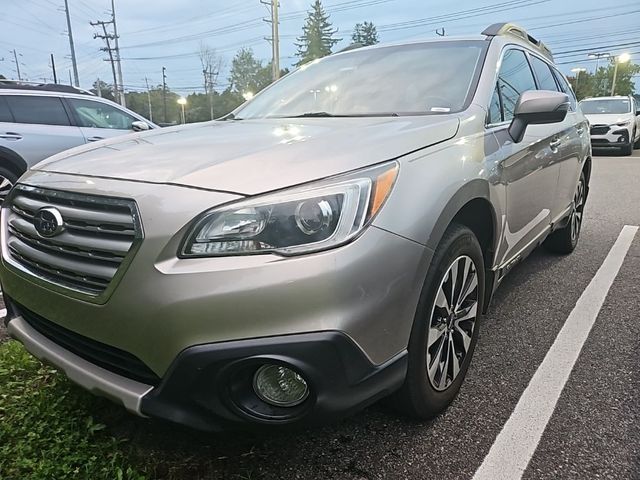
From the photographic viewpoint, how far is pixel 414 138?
1841 mm

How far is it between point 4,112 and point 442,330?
6249 millimetres

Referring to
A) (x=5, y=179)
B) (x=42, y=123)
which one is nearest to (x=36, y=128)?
(x=42, y=123)

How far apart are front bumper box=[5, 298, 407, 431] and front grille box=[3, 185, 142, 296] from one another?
0.34 m

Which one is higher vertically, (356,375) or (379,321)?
(379,321)

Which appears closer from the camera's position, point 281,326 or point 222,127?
point 281,326

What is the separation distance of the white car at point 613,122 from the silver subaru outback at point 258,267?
14.4 meters

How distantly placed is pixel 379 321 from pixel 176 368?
24.5 inches

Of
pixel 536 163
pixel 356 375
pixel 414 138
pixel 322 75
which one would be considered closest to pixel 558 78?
pixel 536 163

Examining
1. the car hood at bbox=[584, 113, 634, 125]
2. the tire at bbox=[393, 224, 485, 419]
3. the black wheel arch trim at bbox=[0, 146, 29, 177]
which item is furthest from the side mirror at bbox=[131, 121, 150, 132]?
the car hood at bbox=[584, 113, 634, 125]

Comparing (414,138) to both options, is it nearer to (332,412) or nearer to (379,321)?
(379,321)

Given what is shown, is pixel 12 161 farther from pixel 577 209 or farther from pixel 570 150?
pixel 577 209

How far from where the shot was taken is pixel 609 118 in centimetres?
1431

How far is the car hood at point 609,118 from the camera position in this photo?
14111 millimetres

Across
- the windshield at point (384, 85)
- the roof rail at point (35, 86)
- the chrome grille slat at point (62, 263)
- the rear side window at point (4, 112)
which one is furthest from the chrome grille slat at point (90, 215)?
the roof rail at point (35, 86)
